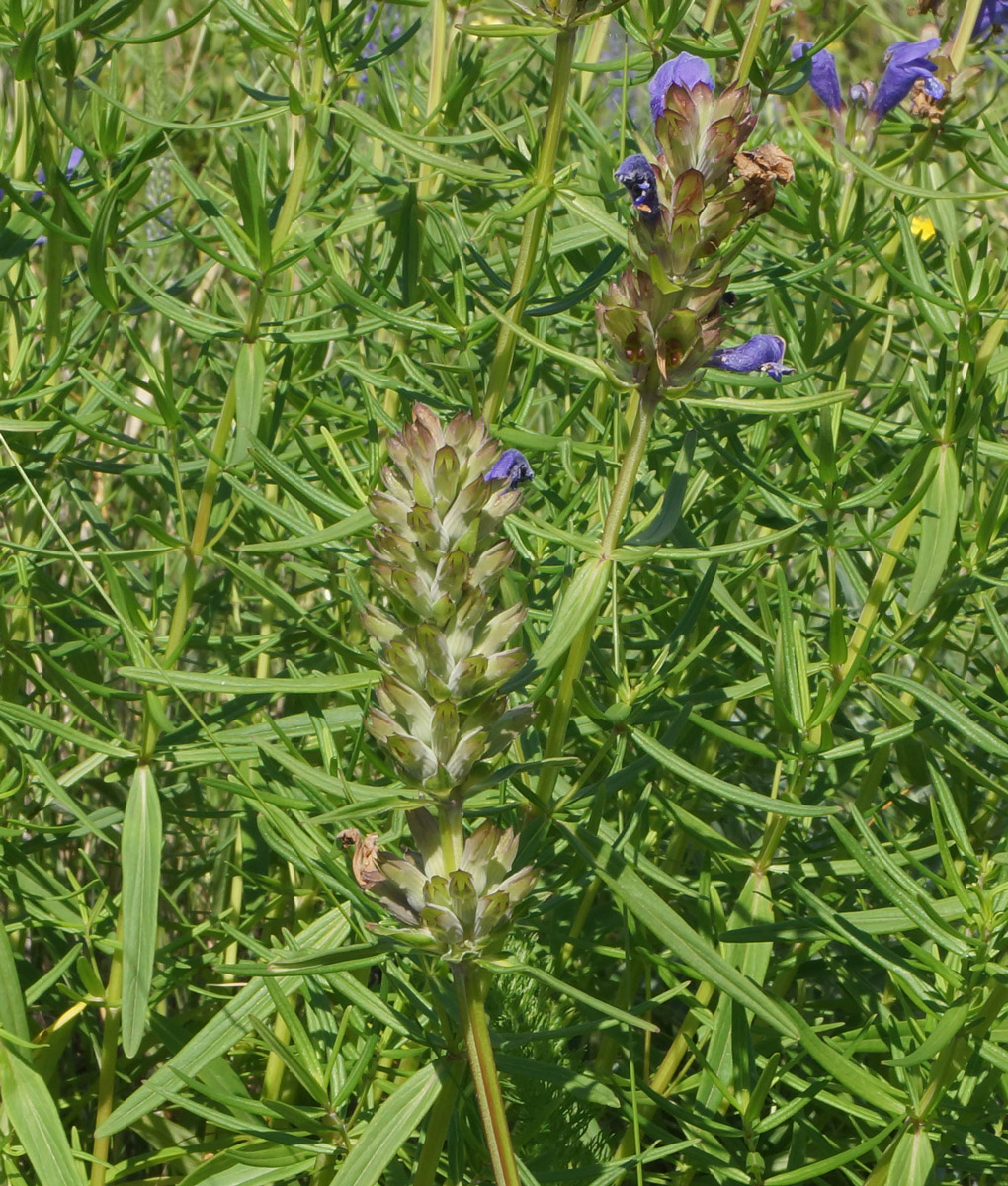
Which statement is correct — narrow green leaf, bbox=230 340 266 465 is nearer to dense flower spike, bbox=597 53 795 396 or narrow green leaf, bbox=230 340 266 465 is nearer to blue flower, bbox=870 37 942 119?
dense flower spike, bbox=597 53 795 396

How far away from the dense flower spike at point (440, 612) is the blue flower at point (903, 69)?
56.6 inches

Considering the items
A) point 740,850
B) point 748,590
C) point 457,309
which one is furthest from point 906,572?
point 457,309

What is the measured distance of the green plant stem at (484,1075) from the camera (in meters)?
1.39

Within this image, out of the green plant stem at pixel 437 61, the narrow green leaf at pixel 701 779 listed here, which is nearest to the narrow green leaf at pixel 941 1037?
the narrow green leaf at pixel 701 779

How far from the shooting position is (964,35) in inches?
90.7

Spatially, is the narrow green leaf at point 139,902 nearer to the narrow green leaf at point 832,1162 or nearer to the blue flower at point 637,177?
the narrow green leaf at point 832,1162

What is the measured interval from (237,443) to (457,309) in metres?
0.47

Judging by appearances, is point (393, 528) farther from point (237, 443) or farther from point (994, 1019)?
point (994, 1019)

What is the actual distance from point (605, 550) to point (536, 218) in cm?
58

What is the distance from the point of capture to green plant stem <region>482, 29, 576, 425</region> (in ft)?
5.73

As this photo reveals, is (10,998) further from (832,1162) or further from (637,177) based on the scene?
(637,177)

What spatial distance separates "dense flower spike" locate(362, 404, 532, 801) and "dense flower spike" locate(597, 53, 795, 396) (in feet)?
0.80

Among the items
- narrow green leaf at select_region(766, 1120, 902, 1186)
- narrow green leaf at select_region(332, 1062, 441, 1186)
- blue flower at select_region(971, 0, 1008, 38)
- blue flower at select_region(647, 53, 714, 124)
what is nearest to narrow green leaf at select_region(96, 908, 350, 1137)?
narrow green leaf at select_region(332, 1062, 441, 1186)

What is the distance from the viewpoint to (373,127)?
181 cm
